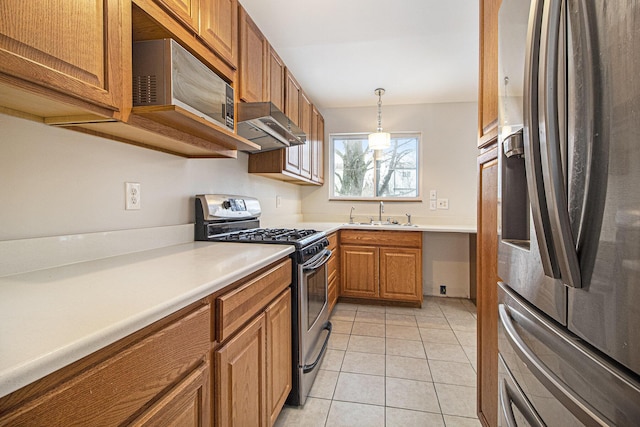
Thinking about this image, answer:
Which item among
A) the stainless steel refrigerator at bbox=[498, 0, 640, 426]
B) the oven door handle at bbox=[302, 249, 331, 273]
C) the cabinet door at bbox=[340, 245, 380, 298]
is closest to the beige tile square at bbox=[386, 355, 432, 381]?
the oven door handle at bbox=[302, 249, 331, 273]

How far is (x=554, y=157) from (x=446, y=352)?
205 cm

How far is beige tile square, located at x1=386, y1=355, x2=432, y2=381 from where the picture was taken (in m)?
1.88

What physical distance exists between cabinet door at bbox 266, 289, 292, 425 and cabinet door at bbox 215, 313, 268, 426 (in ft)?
0.19

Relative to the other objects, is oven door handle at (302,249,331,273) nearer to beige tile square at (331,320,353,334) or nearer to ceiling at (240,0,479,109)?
beige tile square at (331,320,353,334)

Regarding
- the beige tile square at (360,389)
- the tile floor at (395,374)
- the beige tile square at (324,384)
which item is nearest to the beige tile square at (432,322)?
the tile floor at (395,374)

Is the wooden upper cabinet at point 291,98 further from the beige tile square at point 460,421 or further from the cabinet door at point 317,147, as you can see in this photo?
the beige tile square at point 460,421

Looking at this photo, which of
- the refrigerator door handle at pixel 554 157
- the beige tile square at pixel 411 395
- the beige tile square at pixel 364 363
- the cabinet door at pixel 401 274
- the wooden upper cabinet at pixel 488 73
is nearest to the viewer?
the refrigerator door handle at pixel 554 157

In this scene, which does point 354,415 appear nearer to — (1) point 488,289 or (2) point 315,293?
(2) point 315,293

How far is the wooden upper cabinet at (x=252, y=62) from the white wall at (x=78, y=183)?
21.7 inches

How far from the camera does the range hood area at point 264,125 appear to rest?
5.30ft

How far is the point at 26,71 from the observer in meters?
0.66

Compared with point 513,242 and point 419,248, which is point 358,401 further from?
point 419,248

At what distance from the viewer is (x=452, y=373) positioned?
1.91 m

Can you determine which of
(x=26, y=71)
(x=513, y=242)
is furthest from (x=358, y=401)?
(x=26, y=71)
